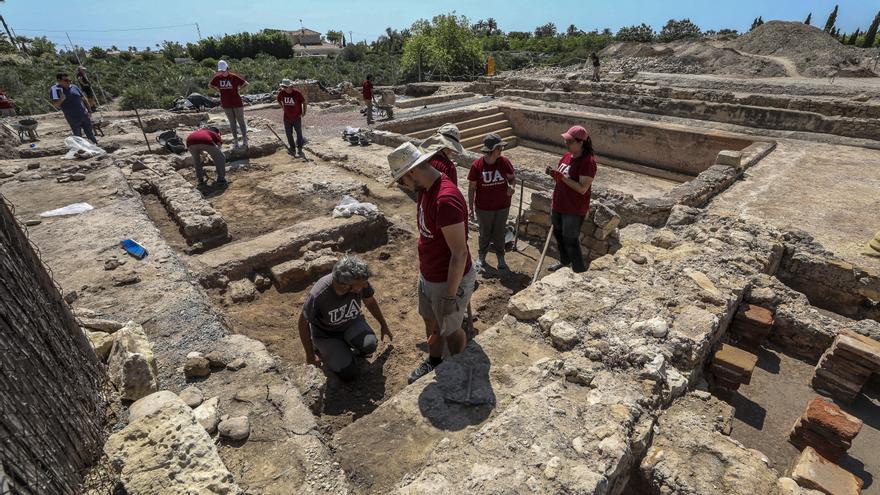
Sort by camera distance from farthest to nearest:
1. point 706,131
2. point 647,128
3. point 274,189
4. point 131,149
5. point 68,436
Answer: point 647,128 < point 706,131 < point 131,149 < point 274,189 < point 68,436

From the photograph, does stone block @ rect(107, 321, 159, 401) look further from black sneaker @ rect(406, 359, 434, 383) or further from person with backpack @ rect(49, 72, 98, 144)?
person with backpack @ rect(49, 72, 98, 144)

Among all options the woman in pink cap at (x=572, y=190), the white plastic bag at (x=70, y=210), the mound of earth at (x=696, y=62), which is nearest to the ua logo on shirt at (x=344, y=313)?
the woman in pink cap at (x=572, y=190)

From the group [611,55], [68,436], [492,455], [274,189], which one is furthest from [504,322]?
[611,55]

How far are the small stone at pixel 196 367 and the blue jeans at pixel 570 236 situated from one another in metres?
3.77

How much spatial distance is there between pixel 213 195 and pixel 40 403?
7005 millimetres

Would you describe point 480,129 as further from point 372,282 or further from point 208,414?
point 208,414

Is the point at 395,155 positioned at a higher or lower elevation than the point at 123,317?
higher

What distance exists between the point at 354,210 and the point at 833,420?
5.92 meters

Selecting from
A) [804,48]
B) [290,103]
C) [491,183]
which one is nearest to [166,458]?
[491,183]

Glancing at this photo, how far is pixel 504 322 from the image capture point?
11.4 feet

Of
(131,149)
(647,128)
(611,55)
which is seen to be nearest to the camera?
(131,149)

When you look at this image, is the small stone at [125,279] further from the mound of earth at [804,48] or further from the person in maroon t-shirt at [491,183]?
the mound of earth at [804,48]

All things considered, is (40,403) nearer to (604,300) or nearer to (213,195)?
(604,300)

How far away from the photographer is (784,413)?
3.36m
